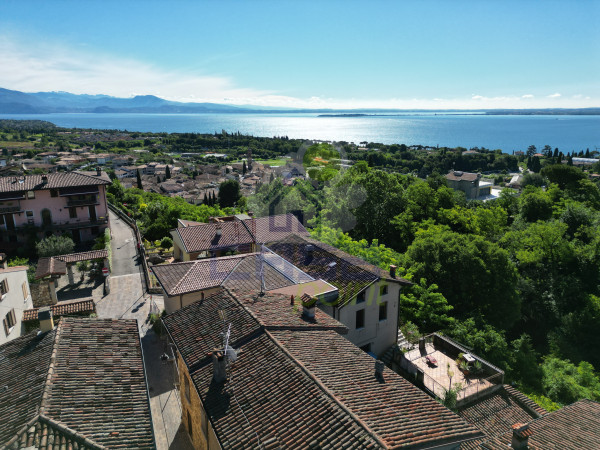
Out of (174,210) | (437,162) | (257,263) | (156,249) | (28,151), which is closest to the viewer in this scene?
(257,263)

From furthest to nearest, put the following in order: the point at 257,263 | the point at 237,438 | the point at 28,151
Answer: the point at 28,151 → the point at 257,263 → the point at 237,438

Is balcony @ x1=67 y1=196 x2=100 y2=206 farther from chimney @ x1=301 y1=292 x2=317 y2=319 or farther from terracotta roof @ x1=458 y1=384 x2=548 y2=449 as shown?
terracotta roof @ x1=458 y1=384 x2=548 y2=449

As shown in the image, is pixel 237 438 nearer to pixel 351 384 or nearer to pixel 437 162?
pixel 351 384

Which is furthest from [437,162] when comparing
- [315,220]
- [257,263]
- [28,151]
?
[28,151]

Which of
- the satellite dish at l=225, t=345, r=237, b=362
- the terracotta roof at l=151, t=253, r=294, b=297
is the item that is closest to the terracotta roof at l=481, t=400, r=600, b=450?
the satellite dish at l=225, t=345, r=237, b=362

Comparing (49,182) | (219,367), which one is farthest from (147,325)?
(49,182)

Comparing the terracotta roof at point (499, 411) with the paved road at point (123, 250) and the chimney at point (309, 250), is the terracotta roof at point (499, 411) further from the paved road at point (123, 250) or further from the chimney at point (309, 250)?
the paved road at point (123, 250)
